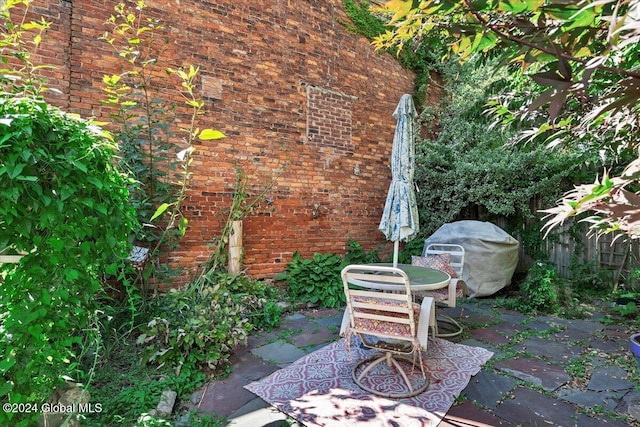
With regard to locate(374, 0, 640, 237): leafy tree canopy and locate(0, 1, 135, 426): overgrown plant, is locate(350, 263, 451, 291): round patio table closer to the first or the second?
locate(374, 0, 640, 237): leafy tree canopy

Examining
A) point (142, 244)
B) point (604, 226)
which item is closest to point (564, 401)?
point (604, 226)

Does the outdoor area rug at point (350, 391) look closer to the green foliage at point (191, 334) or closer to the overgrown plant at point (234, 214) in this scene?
the green foliage at point (191, 334)

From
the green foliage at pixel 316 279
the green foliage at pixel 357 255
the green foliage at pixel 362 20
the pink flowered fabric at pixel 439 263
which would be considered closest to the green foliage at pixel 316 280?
the green foliage at pixel 316 279

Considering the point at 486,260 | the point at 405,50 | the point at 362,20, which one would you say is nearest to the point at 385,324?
the point at 486,260

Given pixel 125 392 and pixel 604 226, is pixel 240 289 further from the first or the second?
pixel 604 226

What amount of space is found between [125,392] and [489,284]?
4661 mm

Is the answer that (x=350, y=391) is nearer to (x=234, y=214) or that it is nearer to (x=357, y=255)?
(x=234, y=214)

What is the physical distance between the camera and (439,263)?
390 centimetres

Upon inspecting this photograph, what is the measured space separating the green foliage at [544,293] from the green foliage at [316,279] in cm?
249

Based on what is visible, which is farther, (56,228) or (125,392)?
(125,392)

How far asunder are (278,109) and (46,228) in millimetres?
3926

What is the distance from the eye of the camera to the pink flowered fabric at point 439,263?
12.7 feet

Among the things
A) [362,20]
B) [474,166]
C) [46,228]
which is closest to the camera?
→ [46,228]

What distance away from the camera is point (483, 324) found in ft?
12.7
